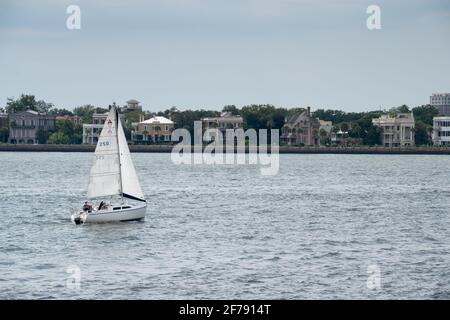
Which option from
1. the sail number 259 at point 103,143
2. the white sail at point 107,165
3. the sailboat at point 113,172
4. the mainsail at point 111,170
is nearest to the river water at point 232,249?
the sailboat at point 113,172

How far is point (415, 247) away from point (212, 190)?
47246 millimetres

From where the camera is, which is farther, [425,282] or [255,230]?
[255,230]

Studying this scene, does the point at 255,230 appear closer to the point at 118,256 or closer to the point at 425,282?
the point at 118,256

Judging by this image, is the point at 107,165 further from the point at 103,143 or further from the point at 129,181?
the point at 129,181

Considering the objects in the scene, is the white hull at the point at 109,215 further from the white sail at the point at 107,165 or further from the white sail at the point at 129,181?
the white sail at the point at 107,165

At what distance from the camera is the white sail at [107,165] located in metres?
55.5

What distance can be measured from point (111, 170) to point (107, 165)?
340 millimetres

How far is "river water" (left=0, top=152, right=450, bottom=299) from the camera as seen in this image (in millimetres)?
34906

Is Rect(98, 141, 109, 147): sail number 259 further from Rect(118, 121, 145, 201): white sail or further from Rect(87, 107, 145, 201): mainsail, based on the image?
Rect(118, 121, 145, 201): white sail

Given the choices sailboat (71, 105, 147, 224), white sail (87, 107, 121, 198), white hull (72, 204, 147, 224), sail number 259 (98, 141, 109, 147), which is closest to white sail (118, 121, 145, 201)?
sailboat (71, 105, 147, 224)

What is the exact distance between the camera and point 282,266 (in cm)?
4012

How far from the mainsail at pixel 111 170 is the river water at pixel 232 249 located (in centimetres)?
211
